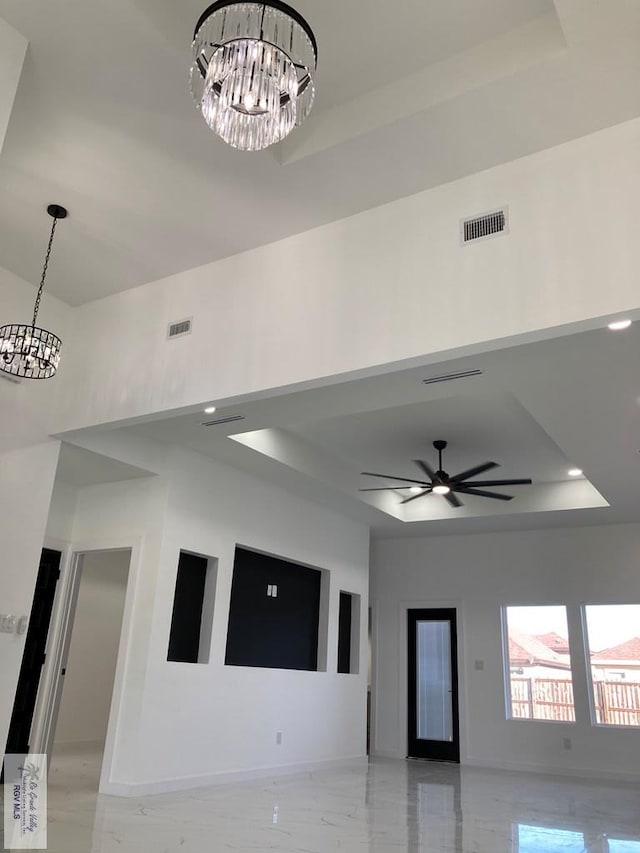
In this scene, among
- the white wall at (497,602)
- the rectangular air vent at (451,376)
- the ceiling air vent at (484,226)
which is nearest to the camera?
the ceiling air vent at (484,226)

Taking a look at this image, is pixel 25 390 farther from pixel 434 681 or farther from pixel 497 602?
pixel 434 681

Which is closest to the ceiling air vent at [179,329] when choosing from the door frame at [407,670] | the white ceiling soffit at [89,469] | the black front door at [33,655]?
the white ceiling soffit at [89,469]

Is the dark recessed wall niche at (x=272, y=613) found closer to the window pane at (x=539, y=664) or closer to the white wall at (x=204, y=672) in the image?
the white wall at (x=204, y=672)

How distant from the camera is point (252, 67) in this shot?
2.24 meters

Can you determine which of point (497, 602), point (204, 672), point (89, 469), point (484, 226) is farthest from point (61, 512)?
point (497, 602)

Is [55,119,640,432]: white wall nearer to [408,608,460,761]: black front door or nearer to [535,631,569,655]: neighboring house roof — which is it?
[408,608,460,761]: black front door

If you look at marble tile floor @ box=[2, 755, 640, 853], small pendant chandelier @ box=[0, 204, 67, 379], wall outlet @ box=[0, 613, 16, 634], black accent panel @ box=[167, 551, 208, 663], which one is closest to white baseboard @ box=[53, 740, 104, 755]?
marble tile floor @ box=[2, 755, 640, 853]

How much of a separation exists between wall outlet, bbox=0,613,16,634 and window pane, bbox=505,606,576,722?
6.76 m

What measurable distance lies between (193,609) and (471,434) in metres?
3.43

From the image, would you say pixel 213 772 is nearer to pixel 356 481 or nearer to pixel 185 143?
pixel 356 481

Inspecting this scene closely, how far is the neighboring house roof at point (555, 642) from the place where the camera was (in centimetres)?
900

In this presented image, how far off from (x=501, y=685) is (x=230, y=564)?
15.0 feet

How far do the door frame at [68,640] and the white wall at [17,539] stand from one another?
3.56 feet

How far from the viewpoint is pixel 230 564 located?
23.1 feet
